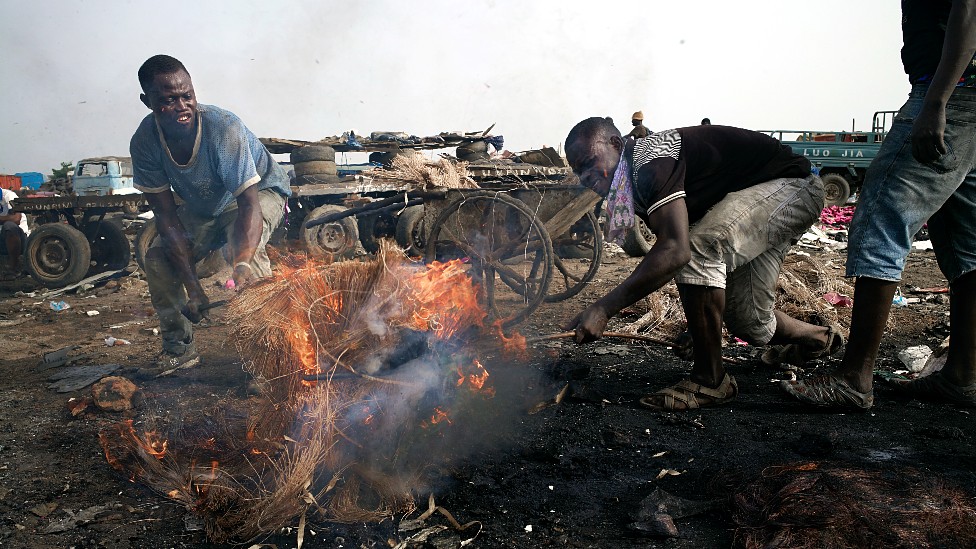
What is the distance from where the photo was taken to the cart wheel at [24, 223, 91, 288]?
32.1 ft

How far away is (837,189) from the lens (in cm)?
1822

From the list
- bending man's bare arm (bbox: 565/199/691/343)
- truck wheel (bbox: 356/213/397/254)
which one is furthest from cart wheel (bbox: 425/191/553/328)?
truck wheel (bbox: 356/213/397/254)

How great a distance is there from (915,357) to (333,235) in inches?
368

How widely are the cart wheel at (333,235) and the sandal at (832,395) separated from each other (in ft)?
29.3

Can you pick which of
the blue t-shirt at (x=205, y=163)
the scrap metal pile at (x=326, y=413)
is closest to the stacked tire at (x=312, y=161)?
the blue t-shirt at (x=205, y=163)

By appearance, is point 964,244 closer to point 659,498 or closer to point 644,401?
point 644,401

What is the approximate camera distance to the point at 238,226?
4527 mm

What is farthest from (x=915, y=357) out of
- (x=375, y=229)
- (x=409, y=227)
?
(x=375, y=229)

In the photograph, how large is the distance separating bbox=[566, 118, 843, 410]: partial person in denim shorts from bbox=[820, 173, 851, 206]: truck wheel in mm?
16833

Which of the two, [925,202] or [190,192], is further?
[190,192]

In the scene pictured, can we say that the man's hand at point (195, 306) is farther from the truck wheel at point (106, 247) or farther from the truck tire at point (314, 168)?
the truck tire at point (314, 168)

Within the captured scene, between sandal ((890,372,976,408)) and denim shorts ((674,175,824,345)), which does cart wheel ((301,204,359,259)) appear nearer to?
denim shorts ((674,175,824,345))

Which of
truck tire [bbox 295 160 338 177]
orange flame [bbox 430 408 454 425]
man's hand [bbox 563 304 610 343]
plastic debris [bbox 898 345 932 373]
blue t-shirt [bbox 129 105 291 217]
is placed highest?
truck tire [bbox 295 160 338 177]

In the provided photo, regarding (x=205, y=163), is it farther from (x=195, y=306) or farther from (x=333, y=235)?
(x=333, y=235)
